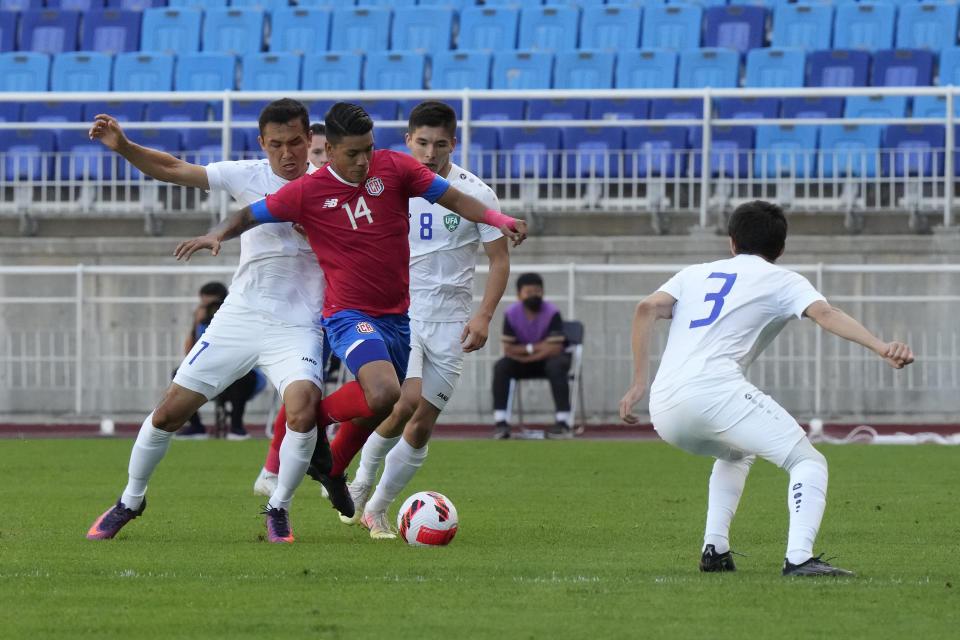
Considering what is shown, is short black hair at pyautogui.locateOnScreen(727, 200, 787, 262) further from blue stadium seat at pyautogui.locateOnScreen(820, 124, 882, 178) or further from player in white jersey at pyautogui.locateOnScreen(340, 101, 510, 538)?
blue stadium seat at pyautogui.locateOnScreen(820, 124, 882, 178)

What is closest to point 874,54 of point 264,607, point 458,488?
point 458,488

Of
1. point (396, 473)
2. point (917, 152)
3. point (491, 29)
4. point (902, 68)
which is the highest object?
point (491, 29)

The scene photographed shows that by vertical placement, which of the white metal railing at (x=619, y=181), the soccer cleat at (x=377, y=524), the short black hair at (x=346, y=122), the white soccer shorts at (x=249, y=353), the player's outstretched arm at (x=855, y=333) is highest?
the white metal railing at (x=619, y=181)

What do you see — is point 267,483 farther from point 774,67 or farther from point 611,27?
point 611,27

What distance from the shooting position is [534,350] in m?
15.0

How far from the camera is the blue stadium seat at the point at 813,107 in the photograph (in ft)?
56.7

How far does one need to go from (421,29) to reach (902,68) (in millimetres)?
6191

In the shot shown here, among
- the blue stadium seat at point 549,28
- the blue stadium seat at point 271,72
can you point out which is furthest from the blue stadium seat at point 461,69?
the blue stadium seat at point 271,72

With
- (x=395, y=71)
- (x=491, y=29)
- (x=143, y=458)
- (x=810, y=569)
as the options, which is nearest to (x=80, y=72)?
(x=395, y=71)

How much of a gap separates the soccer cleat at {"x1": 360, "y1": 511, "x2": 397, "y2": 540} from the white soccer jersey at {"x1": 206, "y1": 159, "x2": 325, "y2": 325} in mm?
1043

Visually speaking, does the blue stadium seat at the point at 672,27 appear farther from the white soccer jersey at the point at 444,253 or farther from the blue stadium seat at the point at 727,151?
the white soccer jersey at the point at 444,253

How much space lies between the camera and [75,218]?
17125 millimetres

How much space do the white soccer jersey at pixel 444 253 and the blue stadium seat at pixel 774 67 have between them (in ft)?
37.4

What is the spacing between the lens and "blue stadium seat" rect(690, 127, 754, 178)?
648 inches
